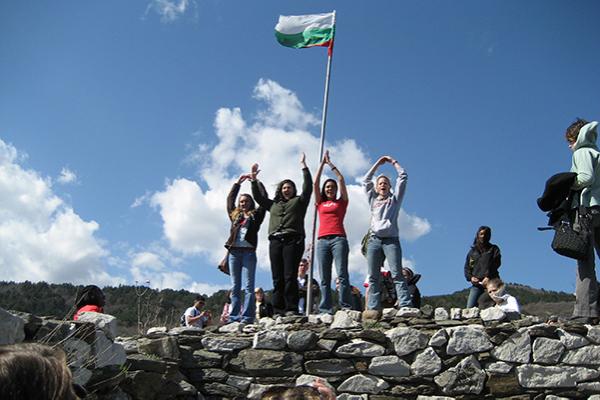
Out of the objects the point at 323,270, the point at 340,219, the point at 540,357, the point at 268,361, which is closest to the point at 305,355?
the point at 268,361

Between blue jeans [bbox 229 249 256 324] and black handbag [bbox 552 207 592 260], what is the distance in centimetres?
325

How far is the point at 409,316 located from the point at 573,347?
158cm

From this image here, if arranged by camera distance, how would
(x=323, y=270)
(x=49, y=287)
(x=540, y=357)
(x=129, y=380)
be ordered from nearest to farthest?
(x=129, y=380) < (x=540, y=357) < (x=323, y=270) < (x=49, y=287)

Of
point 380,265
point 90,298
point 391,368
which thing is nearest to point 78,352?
point 90,298

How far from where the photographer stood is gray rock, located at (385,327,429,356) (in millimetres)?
5871

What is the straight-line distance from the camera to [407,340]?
5891 mm

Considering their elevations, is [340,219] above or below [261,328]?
above

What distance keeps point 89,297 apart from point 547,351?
4432 millimetres

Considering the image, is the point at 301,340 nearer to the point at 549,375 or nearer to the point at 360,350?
the point at 360,350

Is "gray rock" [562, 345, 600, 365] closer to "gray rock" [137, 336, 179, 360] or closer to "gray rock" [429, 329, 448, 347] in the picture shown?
"gray rock" [429, 329, 448, 347]

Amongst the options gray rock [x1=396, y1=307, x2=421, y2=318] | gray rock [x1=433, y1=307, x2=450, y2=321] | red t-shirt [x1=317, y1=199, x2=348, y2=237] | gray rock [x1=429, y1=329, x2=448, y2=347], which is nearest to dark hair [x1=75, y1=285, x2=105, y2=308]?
red t-shirt [x1=317, y1=199, x2=348, y2=237]

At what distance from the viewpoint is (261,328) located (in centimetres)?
638

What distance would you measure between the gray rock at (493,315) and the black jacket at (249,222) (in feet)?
8.60

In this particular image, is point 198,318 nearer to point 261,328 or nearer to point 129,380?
point 261,328
